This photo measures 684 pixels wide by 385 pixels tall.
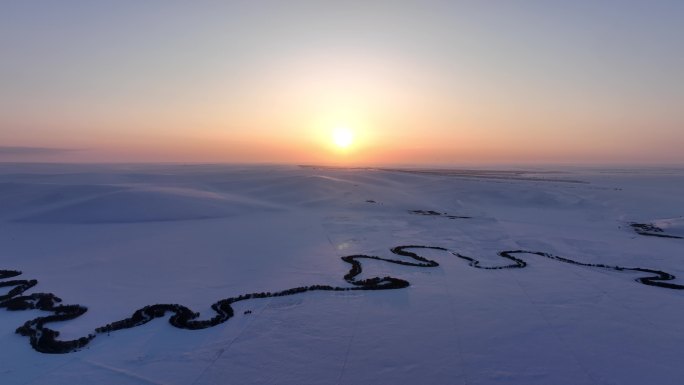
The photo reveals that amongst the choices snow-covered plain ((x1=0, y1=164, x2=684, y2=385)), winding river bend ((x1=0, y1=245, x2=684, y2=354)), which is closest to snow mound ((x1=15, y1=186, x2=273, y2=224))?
snow-covered plain ((x1=0, y1=164, x2=684, y2=385))

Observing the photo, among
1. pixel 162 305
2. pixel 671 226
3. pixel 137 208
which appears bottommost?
pixel 162 305

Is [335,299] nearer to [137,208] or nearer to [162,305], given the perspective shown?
[162,305]

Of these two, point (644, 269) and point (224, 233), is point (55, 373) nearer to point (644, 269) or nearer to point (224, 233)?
point (224, 233)

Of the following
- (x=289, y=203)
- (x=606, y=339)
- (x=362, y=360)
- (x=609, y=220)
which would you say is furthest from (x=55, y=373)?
(x=609, y=220)

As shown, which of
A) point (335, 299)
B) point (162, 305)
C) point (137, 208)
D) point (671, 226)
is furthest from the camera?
point (137, 208)

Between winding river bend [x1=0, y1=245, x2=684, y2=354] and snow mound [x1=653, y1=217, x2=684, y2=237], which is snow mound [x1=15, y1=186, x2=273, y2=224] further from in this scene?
snow mound [x1=653, y1=217, x2=684, y2=237]

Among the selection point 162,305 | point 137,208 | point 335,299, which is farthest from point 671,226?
point 137,208

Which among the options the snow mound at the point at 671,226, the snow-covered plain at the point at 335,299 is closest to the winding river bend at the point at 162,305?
the snow-covered plain at the point at 335,299

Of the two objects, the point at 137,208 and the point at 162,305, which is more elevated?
the point at 137,208
